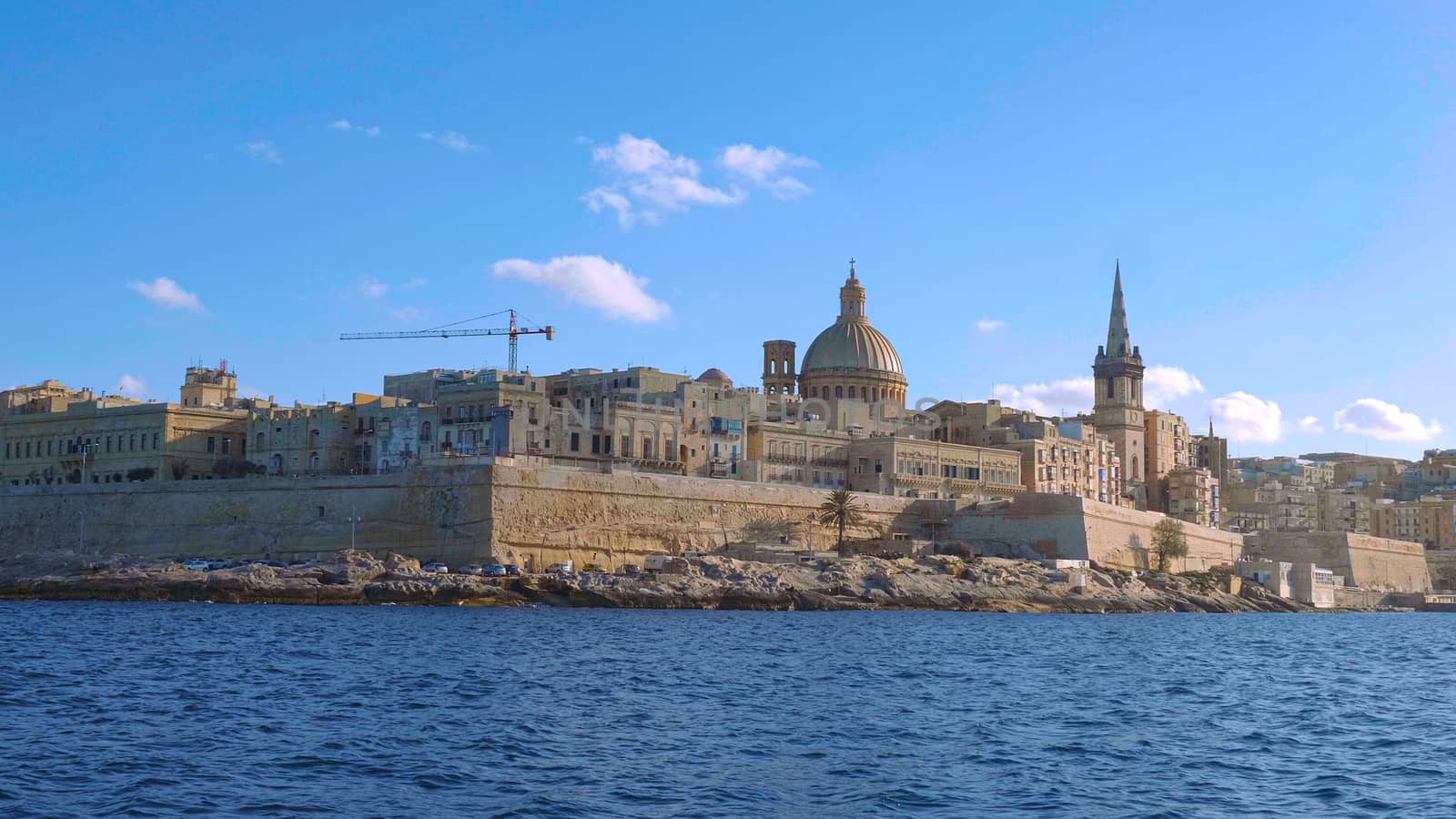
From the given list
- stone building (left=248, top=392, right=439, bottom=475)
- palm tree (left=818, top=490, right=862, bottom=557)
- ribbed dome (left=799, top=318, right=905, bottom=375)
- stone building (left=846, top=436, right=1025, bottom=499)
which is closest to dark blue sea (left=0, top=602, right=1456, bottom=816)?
palm tree (left=818, top=490, right=862, bottom=557)

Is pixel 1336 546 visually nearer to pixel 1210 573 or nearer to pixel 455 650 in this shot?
pixel 1210 573

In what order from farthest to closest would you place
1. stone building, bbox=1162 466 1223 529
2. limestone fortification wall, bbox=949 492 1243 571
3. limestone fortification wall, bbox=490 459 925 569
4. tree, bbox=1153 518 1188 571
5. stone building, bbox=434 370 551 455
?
stone building, bbox=1162 466 1223 529 < tree, bbox=1153 518 1188 571 < limestone fortification wall, bbox=949 492 1243 571 < stone building, bbox=434 370 551 455 < limestone fortification wall, bbox=490 459 925 569

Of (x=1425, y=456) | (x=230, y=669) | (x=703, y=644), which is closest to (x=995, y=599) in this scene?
(x=703, y=644)

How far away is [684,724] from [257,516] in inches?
1618

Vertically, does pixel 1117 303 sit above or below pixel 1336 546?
above

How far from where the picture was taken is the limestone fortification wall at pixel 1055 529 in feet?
217

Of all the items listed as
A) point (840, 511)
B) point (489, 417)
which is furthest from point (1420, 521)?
point (489, 417)

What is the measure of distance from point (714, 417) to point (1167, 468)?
43710mm

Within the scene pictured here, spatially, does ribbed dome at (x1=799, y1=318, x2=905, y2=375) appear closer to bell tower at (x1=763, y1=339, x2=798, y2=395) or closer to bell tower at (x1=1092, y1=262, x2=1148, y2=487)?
bell tower at (x1=763, y1=339, x2=798, y2=395)

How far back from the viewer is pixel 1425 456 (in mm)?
148625

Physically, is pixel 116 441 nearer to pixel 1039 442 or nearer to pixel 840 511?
pixel 840 511

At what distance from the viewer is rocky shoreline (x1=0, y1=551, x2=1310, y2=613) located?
5050 cm

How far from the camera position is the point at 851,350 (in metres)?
88.1

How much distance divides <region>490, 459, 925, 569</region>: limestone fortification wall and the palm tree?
472 millimetres
